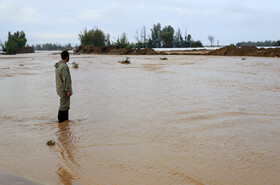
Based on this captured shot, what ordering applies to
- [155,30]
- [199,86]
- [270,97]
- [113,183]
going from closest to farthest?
[113,183] → [270,97] → [199,86] → [155,30]

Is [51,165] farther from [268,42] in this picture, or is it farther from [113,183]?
[268,42]

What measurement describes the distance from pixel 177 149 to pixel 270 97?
5585 millimetres

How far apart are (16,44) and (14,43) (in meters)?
1.31

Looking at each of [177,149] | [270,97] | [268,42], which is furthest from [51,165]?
[268,42]

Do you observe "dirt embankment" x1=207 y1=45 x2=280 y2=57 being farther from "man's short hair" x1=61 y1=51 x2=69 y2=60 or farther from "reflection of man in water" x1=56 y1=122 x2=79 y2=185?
"reflection of man in water" x1=56 y1=122 x2=79 y2=185

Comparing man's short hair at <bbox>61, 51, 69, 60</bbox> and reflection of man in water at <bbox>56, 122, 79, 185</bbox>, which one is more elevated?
man's short hair at <bbox>61, 51, 69, 60</bbox>

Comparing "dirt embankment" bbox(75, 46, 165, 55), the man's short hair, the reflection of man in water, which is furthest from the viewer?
"dirt embankment" bbox(75, 46, 165, 55)

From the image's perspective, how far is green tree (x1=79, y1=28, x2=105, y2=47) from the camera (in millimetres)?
72625

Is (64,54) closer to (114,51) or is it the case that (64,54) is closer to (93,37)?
(114,51)

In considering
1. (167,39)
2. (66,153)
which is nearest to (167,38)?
(167,39)

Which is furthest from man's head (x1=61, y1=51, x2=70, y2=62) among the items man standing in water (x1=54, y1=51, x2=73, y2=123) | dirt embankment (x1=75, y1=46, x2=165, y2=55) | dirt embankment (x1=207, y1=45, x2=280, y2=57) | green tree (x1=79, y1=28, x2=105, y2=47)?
green tree (x1=79, y1=28, x2=105, y2=47)

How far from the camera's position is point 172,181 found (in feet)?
11.3

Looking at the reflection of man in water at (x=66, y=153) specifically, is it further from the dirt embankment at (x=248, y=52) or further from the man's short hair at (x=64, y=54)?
the dirt embankment at (x=248, y=52)

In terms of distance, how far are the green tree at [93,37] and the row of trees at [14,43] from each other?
54.8 ft
